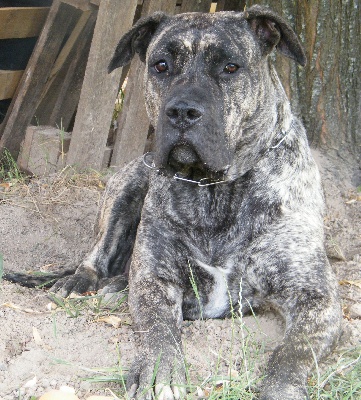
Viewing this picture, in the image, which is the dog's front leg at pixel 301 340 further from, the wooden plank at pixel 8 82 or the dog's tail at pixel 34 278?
the wooden plank at pixel 8 82

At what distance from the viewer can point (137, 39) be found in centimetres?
441

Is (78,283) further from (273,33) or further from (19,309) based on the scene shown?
(273,33)

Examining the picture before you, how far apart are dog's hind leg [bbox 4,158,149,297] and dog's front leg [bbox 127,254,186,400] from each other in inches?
29.1

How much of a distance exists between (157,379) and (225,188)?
1.27m

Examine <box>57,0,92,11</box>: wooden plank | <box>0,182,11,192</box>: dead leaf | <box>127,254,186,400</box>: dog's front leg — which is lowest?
<box>127,254,186,400</box>: dog's front leg

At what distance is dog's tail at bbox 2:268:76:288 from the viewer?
14.9ft

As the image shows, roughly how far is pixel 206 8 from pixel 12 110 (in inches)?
74.8

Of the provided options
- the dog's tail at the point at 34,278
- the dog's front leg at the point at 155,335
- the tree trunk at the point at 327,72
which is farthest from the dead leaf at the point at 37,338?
the tree trunk at the point at 327,72

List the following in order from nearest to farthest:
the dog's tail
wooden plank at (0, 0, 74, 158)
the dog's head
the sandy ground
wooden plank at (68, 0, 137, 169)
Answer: the sandy ground
the dog's head
the dog's tail
wooden plank at (68, 0, 137, 169)
wooden plank at (0, 0, 74, 158)

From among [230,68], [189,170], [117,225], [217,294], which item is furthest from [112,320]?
[230,68]

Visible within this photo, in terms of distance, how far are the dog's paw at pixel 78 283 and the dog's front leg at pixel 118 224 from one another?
1.7 inches

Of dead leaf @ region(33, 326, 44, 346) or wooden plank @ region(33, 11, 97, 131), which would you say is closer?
dead leaf @ region(33, 326, 44, 346)

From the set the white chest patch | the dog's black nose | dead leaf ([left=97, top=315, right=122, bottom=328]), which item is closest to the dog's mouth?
the dog's black nose

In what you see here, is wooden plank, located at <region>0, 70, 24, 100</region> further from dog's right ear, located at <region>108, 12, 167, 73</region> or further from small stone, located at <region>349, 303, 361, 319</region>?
small stone, located at <region>349, 303, 361, 319</region>
